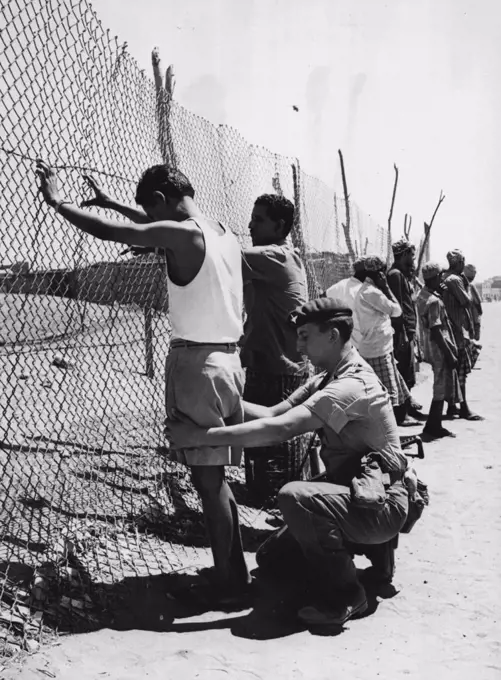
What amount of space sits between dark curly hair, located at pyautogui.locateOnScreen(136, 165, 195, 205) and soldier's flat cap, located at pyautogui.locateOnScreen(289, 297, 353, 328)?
0.75 metres

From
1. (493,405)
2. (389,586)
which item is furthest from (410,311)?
(389,586)

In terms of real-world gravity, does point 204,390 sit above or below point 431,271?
below

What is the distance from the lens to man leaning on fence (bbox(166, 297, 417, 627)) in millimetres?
3227

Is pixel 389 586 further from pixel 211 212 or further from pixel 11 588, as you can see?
pixel 211 212

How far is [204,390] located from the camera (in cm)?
325

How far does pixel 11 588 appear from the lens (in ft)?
10.7

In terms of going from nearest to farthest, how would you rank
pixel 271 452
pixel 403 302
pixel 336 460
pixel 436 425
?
pixel 336 460, pixel 271 452, pixel 436 425, pixel 403 302

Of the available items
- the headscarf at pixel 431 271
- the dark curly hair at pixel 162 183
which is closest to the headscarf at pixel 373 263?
the headscarf at pixel 431 271

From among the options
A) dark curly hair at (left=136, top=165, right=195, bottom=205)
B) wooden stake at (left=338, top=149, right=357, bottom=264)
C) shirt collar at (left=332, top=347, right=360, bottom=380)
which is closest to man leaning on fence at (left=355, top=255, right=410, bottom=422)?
shirt collar at (left=332, top=347, right=360, bottom=380)

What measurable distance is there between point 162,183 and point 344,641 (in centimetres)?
211

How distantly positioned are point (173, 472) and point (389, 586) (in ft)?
5.63

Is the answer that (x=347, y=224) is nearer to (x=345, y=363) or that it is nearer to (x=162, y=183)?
(x=345, y=363)

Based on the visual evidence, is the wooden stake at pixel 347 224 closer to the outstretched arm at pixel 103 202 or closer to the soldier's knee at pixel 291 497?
the outstretched arm at pixel 103 202

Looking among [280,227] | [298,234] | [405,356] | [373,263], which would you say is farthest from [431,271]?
[280,227]
